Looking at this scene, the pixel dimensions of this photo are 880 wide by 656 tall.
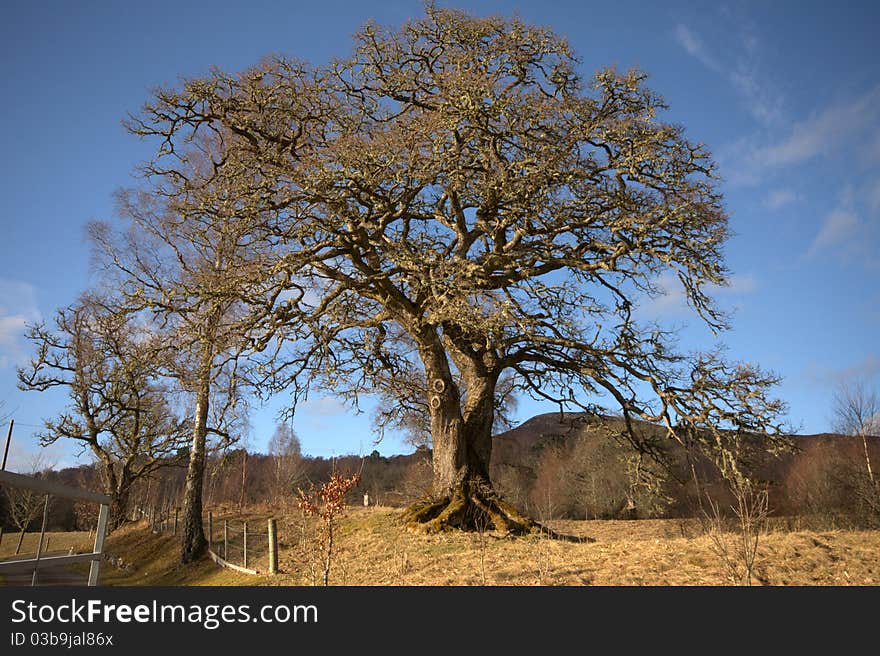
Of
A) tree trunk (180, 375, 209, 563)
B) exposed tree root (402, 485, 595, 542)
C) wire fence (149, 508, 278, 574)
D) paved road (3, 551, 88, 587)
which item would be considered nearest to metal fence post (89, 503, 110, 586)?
paved road (3, 551, 88, 587)

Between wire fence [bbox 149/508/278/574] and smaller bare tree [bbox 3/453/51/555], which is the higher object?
smaller bare tree [bbox 3/453/51/555]

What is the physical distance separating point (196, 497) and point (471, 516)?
29.8 ft

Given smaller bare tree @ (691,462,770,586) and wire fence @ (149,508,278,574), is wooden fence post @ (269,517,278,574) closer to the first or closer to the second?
wire fence @ (149,508,278,574)

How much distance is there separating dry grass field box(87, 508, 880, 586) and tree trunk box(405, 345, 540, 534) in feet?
2.01

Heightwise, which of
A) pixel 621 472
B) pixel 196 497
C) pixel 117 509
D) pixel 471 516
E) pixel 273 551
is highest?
pixel 621 472

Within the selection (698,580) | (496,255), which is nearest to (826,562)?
(698,580)

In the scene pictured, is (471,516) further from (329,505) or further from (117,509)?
(117,509)

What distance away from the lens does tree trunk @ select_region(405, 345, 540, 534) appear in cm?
1184

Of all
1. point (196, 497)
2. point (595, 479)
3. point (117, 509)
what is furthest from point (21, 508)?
point (595, 479)

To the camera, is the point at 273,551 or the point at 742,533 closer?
the point at 742,533

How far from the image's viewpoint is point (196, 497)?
17.0 m

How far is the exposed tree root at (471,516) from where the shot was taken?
11.6 meters

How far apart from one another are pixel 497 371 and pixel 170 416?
18.0 m
